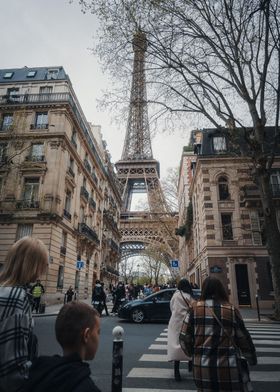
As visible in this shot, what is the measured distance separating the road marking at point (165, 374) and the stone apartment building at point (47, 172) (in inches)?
600

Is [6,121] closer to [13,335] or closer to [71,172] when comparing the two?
[71,172]

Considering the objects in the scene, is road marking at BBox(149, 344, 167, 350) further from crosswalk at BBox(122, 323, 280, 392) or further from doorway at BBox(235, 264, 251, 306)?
doorway at BBox(235, 264, 251, 306)

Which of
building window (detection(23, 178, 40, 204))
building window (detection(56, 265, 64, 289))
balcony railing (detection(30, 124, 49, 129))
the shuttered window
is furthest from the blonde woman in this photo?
balcony railing (detection(30, 124, 49, 129))

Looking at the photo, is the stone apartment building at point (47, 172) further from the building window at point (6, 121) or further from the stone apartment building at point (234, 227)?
the stone apartment building at point (234, 227)

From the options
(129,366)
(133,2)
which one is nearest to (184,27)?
(133,2)

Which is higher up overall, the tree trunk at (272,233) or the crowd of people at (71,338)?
the tree trunk at (272,233)

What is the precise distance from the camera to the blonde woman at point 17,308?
5.86 feet

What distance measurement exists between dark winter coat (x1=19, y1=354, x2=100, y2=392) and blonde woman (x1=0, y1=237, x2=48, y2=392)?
0.33m

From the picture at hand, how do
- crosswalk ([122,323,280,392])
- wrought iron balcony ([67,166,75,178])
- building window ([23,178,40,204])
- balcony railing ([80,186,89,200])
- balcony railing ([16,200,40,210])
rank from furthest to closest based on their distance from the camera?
balcony railing ([80,186,89,200]) < wrought iron balcony ([67,166,75,178]) < building window ([23,178,40,204]) < balcony railing ([16,200,40,210]) < crosswalk ([122,323,280,392])

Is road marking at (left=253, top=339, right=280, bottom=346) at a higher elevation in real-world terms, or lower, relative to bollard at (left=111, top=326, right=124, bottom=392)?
lower

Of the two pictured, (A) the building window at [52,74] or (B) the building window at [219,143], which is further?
(A) the building window at [52,74]

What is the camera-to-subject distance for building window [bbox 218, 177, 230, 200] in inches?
949

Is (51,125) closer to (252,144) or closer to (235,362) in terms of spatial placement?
(252,144)

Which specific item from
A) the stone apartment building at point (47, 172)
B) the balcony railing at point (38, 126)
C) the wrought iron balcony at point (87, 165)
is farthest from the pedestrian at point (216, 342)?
the wrought iron balcony at point (87, 165)
